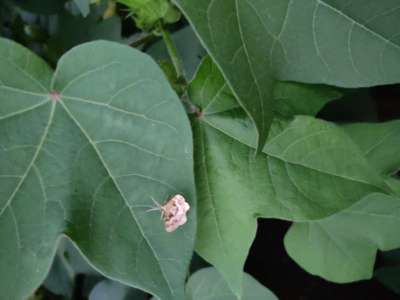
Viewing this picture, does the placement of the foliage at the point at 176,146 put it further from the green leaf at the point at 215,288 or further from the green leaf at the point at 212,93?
the green leaf at the point at 215,288

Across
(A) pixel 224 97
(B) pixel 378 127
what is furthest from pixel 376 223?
(A) pixel 224 97

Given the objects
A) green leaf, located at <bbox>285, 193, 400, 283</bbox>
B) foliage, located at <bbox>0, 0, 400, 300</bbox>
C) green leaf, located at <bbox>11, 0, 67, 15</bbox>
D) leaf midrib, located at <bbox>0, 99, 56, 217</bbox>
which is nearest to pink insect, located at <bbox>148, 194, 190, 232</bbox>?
foliage, located at <bbox>0, 0, 400, 300</bbox>

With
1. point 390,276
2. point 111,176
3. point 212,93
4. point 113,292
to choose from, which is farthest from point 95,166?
point 390,276

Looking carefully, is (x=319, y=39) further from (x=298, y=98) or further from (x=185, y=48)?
(x=185, y=48)

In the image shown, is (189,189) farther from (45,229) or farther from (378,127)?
(378,127)

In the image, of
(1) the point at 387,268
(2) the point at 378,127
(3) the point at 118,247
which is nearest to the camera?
(3) the point at 118,247

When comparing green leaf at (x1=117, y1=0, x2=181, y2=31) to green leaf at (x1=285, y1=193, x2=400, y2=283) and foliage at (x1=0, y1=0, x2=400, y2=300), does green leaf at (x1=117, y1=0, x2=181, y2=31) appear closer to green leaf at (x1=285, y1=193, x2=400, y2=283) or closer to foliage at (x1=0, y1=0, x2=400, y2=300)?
foliage at (x1=0, y1=0, x2=400, y2=300)
